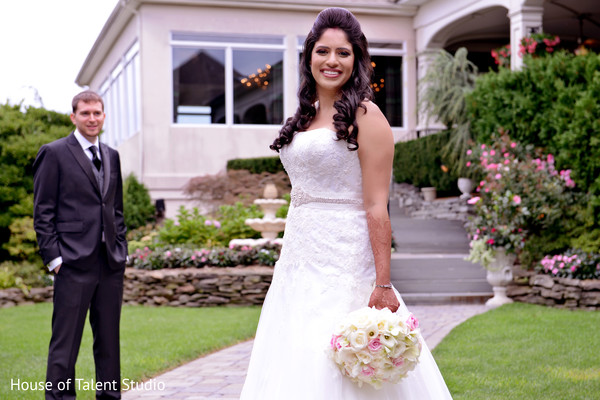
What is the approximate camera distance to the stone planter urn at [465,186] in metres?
15.5

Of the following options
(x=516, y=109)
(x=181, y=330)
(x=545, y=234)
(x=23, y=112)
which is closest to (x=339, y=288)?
(x=181, y=330)

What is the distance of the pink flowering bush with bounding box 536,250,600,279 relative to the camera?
9.70 m

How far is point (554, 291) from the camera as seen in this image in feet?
32.3

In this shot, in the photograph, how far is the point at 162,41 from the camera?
18.0m

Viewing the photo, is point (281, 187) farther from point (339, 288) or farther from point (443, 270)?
point (339, 288)

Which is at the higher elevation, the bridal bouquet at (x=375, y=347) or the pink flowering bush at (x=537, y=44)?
the pink flowering bush at (x=537, y=44)

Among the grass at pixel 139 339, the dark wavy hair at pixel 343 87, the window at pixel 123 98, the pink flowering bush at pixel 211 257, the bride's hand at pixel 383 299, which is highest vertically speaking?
the window at pixel 123 98

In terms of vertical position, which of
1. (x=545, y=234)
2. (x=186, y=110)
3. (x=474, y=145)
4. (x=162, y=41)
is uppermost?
(x=162, y=41)

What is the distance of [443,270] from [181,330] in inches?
194

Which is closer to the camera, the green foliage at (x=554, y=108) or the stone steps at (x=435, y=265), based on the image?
the green foliage at (x=554, y=108)

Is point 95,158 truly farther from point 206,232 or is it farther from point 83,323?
point 206,232

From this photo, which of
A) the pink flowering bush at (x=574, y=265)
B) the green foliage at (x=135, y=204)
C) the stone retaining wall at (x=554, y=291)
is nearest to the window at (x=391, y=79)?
the green foliage at (x=135, y=204)

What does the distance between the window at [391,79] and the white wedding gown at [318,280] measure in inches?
654

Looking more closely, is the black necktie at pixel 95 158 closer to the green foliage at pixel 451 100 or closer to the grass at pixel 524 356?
the grass at pixel 524 356
